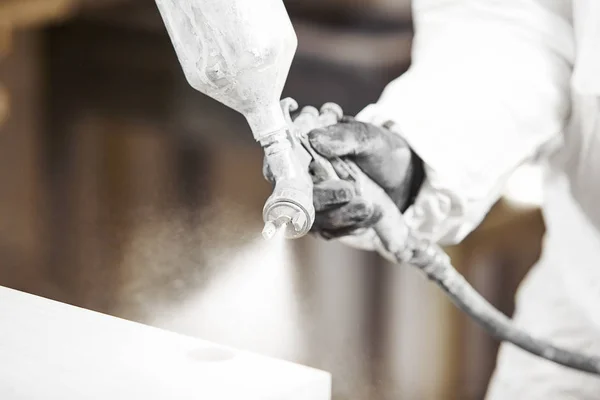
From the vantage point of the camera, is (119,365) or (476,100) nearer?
(119,365)

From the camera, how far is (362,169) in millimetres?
507

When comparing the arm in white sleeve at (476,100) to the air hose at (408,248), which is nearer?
the air hose at (408,248)

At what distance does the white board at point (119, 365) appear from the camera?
41cm

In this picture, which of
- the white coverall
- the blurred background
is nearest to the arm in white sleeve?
the white coverall

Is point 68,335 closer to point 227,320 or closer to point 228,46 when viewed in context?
point 228,46

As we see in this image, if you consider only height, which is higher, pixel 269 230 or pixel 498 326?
pixel 269 230

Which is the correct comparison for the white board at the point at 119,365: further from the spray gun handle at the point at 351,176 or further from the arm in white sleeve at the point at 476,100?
the arm in white sleeve at the point at 476,100

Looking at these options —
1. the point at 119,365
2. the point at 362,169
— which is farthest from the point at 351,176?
the point at 119,365

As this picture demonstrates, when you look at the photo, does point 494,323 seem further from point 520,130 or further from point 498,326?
point 520,130

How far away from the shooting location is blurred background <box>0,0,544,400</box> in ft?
2.90

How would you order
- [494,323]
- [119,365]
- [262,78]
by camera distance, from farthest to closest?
1. [494,323]
2. [119,365]
3. [262,78]

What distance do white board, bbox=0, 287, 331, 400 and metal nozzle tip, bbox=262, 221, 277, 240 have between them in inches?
4.8

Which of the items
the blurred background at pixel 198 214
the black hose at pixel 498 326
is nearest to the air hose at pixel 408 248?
the black hose at pixel 498 326

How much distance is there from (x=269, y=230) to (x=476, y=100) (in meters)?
0.34
